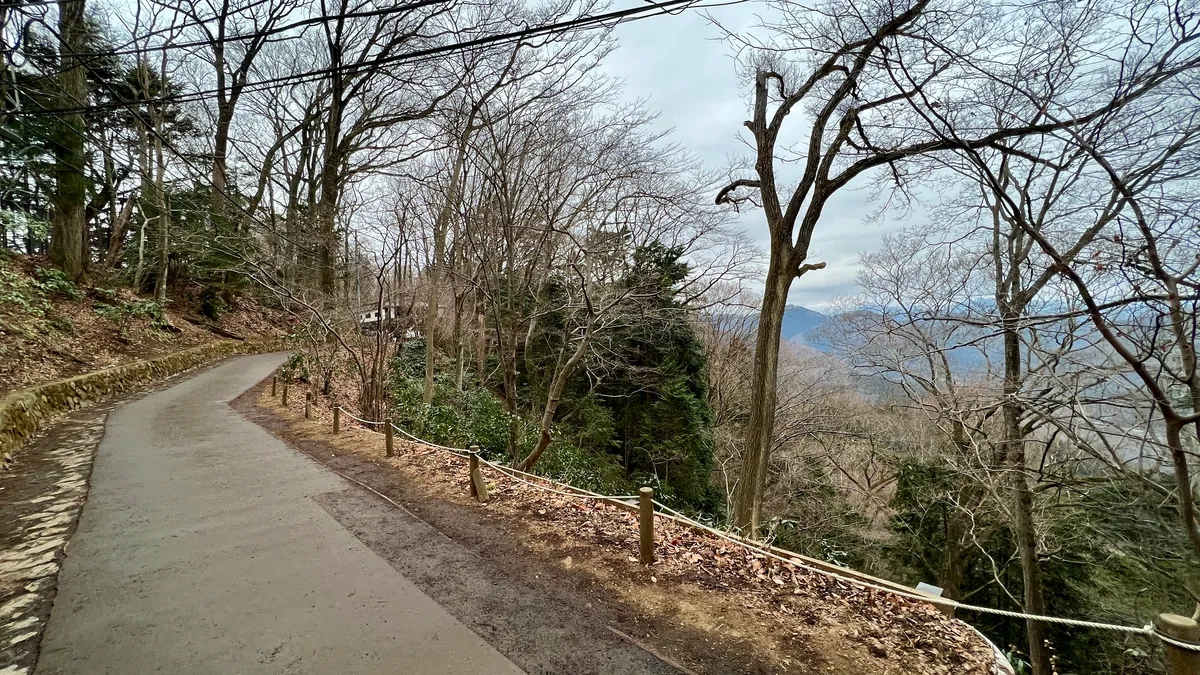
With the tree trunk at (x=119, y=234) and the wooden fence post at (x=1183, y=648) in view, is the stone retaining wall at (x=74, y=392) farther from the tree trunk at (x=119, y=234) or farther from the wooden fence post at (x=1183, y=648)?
the wooden fence post at (x=1183, y=648)

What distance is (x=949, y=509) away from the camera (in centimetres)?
1017

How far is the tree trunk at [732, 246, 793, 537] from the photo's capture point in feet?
21.7

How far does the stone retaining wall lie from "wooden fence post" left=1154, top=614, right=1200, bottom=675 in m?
10.6

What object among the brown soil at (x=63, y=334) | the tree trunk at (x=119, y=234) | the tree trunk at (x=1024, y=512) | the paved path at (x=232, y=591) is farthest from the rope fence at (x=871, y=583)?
the tree trunk at (x=119, y=234)

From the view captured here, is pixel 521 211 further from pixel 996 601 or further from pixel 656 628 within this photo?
pixel 996 601

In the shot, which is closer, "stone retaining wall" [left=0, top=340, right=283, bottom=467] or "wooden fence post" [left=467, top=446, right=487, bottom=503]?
"wooden fence post" [left=467, top=446, right=487, bottom=503]

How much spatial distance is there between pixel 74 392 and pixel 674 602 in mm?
12136

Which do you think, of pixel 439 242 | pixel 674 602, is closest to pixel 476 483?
pixel 674 602

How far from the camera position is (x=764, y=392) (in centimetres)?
672

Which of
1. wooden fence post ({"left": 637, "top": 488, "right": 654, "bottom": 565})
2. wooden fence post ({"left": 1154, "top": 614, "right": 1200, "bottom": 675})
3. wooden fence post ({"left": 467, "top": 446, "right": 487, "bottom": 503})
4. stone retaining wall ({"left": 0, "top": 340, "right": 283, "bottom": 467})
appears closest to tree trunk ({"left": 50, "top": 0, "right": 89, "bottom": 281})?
stone retaining wall ({"left": 0, "top": 340, "right": 283, "bottom": 467})

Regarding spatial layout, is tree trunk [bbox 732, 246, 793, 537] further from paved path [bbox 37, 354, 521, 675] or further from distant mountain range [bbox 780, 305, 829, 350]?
paved path [bbox 37, 354, 521, 675]

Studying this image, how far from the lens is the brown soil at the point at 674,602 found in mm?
2850

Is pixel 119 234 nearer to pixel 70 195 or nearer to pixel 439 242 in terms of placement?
pixel 70 195

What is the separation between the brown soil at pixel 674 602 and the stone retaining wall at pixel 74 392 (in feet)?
18.1
